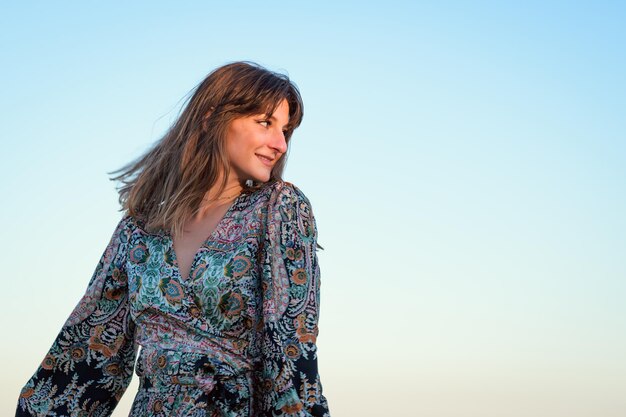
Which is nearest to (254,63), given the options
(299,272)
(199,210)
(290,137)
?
(290,137)

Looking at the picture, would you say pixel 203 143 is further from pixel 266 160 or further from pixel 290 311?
pixel 290 311

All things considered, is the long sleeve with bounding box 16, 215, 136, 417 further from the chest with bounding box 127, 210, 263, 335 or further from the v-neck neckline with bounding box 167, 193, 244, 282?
the v-neck neckline with bounding box 167, 193, 244, 282

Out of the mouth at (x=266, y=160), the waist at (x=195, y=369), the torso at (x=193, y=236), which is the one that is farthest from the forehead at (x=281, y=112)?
the waist at (x=195, y=369)

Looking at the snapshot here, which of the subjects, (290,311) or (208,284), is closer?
(290,311)

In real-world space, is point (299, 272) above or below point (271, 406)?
above

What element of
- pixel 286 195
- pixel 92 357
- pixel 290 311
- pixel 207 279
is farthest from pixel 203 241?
pixel 92 357

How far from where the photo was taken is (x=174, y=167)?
4207 millimetres

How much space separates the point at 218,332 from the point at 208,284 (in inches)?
6.9

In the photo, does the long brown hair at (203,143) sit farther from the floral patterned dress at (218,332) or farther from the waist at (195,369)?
the waist at (195,369)

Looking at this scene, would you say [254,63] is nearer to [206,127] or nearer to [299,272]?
[206,127]

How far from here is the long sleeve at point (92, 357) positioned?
410 centimetres

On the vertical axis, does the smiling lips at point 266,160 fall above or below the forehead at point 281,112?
below

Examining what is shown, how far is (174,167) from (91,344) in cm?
76

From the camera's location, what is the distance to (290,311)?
3.63 meters
